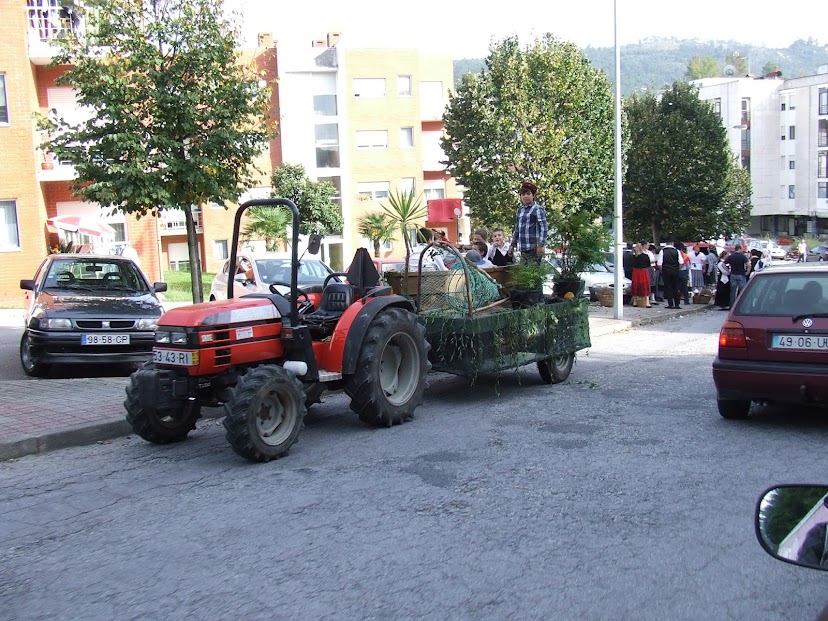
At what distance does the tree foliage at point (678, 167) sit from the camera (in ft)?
143

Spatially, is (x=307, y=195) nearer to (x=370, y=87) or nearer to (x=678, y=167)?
(x=370, y=87)

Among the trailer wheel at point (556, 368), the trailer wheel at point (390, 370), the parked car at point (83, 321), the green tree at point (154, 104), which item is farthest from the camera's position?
the green tree at point (154, 104)

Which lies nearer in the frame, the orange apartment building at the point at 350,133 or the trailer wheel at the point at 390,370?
the trailer wheel at the point at 390,370

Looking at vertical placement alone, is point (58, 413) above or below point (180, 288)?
below

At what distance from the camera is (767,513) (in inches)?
A: 89.4

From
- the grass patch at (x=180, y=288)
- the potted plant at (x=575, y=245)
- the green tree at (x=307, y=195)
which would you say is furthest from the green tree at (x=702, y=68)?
the potted plant at (x=575, y=245)

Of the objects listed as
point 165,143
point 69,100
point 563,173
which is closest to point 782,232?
point 563,173

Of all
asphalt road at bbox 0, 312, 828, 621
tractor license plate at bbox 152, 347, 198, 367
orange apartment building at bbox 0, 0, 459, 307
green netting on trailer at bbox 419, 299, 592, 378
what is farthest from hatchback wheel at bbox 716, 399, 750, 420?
orange apartment building at bbox 0, 0, 459, 307

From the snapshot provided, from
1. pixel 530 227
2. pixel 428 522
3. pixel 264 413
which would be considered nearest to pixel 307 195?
pixel 530 227

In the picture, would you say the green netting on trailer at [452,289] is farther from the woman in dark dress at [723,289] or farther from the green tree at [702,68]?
the green tree at [702,68]

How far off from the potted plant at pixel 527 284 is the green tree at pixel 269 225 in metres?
27.1

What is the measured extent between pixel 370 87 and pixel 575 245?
139 ft

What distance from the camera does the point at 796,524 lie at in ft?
7.05

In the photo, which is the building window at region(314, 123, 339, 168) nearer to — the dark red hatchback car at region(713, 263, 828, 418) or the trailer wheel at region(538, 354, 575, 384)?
the trailer wheel at region(538, 354, 575, 384)
